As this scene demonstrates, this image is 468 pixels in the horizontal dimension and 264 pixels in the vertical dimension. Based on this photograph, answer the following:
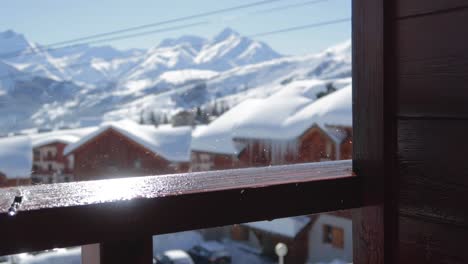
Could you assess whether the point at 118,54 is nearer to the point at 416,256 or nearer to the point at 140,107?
the point at 140,107

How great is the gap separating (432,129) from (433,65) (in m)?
0.07

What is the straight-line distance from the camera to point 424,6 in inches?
21.0

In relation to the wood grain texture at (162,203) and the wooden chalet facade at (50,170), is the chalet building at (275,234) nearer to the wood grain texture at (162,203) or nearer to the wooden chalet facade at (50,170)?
the wooden chalet facade at (50,170)

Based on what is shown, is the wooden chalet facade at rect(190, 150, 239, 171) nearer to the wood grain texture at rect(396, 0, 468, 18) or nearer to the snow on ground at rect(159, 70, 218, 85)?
the wood grain texture at rect(396, 0, 468, 18)

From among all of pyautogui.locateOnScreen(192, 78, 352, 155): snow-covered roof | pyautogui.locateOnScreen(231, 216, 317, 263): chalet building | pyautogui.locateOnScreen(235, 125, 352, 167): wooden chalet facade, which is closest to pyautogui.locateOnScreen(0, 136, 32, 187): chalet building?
pyautogui.locateOnScreen(235, 125, 352, 167): wooden chalet facade

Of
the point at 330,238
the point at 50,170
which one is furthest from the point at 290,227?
the point at 50,170

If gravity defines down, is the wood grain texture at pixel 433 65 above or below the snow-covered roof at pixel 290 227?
above

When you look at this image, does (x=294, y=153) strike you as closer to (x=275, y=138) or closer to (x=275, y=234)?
(x=275, y=138)

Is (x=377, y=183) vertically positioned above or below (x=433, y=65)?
below

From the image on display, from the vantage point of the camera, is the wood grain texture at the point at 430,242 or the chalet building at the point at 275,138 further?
the chalet building at the point at 275,138

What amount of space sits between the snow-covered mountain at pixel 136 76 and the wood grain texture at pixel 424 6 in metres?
0.74

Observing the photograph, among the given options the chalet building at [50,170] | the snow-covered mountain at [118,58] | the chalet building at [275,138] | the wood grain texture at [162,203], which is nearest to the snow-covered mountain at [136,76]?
the snow-covered mountain at [118,58]

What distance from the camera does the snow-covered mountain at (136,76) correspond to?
1334 mm

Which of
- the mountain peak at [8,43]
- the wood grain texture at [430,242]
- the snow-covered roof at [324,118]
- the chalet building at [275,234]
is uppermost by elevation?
the mountain peak at [8,43]
